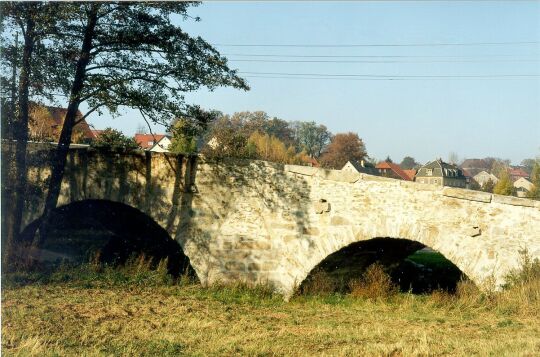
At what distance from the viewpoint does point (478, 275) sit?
9211mm

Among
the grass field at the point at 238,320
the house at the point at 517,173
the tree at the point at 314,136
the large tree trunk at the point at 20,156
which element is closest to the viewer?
the grass field at the point at 238,320

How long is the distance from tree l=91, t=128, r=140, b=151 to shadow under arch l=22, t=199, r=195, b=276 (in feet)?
4.17

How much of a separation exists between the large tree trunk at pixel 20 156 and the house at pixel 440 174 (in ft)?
115

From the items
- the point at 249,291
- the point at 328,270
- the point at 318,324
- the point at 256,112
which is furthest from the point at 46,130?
the point at 256,112

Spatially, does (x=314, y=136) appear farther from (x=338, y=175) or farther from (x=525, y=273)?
(x=525, y=273)

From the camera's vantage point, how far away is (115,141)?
41.7ft

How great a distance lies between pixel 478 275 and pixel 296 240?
355 centimetres

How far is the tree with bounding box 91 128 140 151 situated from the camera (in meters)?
12.5

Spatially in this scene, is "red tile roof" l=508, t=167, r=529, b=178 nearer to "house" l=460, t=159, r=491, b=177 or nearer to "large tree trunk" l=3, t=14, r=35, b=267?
"house" l=460, t=159, r=491, b=177

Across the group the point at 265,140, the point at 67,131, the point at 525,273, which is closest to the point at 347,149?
the point at 265,140

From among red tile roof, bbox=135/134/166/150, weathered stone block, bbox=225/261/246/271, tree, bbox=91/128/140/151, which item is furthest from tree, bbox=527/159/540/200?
tree, bbox=91/128/140/151

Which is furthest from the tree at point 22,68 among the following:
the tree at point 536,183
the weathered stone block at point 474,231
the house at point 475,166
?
the house at point 475,166

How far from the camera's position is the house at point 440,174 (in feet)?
144

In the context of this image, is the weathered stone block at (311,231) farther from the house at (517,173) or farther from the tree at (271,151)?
the house at (517,173)
